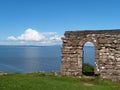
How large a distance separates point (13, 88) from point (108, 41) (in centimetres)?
1229

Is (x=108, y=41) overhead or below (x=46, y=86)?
overhead

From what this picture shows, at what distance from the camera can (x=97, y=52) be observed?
30.6 metres

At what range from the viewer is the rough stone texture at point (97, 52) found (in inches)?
1175

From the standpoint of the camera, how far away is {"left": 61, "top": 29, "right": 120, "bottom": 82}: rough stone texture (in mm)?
29844

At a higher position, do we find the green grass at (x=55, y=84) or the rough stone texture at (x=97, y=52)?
the rough stone texture at (x=97, y=52)

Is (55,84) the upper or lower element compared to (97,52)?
lower

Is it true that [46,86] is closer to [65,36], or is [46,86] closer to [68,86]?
[68,86]

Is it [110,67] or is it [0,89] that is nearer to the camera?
[0,89]

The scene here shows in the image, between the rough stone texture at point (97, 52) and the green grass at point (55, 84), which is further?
the rough stone texture at point (97, 52)

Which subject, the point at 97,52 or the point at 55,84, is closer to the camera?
the point at 55,84

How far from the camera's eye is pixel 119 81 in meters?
29.8

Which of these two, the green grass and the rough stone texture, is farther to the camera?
the rough stone texture

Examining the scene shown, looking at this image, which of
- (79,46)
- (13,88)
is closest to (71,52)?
(79,46)

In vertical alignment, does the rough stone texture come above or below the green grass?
above
